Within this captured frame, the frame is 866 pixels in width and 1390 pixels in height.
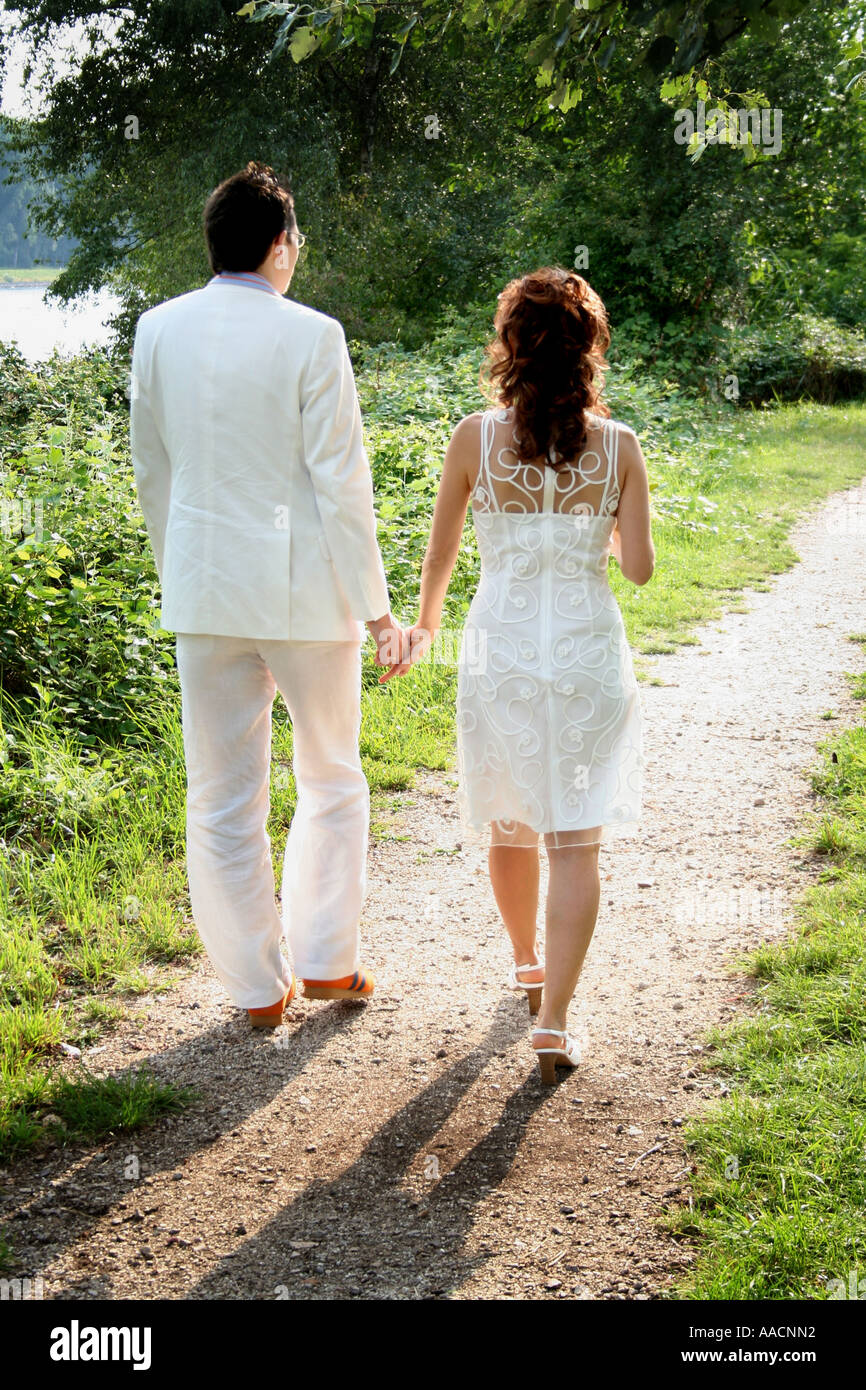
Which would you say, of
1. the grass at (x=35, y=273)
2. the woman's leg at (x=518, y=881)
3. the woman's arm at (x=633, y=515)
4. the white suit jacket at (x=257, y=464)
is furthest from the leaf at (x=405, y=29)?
the grass at (x=35, y=273)

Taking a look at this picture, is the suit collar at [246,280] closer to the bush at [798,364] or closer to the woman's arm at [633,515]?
the woman's arm at [633,515]

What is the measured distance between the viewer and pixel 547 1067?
3.15 meters

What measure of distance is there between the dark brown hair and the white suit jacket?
0.06 meters

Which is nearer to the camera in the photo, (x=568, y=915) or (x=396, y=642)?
(x=568, y=915)

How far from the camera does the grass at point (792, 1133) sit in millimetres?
2395

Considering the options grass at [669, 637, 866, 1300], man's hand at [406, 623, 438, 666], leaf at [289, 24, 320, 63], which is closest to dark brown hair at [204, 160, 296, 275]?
leaf at [289, 24, 320, 63]

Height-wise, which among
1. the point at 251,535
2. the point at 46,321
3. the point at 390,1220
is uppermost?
the point at 46,321

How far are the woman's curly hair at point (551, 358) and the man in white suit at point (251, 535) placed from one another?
417 mm

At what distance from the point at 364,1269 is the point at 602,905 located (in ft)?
6.51

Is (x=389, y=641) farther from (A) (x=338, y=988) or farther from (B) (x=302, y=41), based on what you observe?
(B) (x=302, y=41)

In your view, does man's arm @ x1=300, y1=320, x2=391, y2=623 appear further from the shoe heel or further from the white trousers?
the shoe heel

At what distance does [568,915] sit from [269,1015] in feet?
3.26

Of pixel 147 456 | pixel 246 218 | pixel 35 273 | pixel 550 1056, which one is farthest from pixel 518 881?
pixel 35 273

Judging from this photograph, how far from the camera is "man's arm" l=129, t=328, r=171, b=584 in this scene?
3021mm
